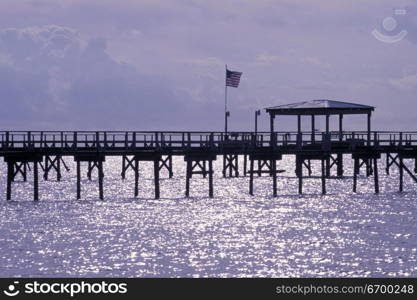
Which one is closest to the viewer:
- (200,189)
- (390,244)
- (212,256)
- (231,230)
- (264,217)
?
A: (212,256)

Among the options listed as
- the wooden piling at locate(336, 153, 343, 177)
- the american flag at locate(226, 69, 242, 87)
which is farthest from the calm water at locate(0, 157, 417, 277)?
the wooden piling at locate(336, 153, 343, 177)

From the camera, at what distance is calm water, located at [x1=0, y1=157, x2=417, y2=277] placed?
137 feet

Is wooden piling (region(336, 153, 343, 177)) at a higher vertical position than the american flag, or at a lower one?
lower

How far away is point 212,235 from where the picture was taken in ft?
174

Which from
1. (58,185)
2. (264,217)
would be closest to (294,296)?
(264,217)

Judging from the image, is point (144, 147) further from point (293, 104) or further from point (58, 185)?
point (58, 185)

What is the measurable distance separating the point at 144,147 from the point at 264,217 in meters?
10.0

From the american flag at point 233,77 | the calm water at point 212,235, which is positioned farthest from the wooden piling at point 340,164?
the american flag at point 233,77

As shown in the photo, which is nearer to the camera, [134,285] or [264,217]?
[134,285]

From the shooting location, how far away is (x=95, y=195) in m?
82.1

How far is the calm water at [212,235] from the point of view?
4172cm

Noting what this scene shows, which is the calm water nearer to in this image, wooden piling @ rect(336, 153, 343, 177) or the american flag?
the american flag

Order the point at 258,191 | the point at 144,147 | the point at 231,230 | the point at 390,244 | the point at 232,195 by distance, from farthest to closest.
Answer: the point at 258,191 → the point at 232,195 → the point at 144,147 → the point at 231,230 → the point at 390,244

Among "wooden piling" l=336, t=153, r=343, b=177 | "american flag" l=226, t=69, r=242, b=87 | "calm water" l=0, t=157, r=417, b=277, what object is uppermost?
"american flag" l=226, t=69, r=242, b=87
